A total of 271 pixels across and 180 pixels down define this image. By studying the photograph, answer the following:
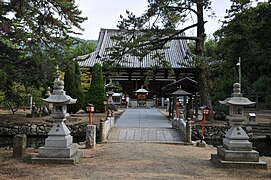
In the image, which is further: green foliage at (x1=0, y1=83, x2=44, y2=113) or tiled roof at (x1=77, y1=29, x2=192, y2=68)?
tiled roof at (x1=77, y1=29, x2=192, y2=68)

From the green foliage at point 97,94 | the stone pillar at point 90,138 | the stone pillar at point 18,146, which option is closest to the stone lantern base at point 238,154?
the stone pillar at point 90,138

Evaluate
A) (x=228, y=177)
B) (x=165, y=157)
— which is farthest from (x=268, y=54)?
(x=228, y=177)

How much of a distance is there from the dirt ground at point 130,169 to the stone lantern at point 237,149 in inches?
11.3

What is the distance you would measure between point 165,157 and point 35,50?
8315 mm

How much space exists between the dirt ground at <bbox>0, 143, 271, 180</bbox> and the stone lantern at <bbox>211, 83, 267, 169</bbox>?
288 mm

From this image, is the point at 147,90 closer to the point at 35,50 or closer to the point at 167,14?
the point at 167,14

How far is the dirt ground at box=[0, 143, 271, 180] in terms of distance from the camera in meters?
7.18

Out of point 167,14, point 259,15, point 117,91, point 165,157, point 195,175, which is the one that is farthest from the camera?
point 117,91

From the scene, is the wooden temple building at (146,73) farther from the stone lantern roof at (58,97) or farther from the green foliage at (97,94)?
the stone lantern roof at (58,97)

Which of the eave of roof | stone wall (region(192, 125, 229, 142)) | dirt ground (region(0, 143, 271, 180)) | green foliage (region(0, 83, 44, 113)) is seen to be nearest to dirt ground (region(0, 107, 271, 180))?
dirt ground (region(0, 143, 271, 180))

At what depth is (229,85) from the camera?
94.6 ft

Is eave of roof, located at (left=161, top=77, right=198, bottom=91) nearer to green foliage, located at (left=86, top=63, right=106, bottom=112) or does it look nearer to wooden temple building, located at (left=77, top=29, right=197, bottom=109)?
green foliage, located at (left=86, top=63, right=106, bottom=112)

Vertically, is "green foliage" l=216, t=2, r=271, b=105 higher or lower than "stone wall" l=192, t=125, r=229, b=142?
higher

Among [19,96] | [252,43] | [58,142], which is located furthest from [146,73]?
[58,142]
